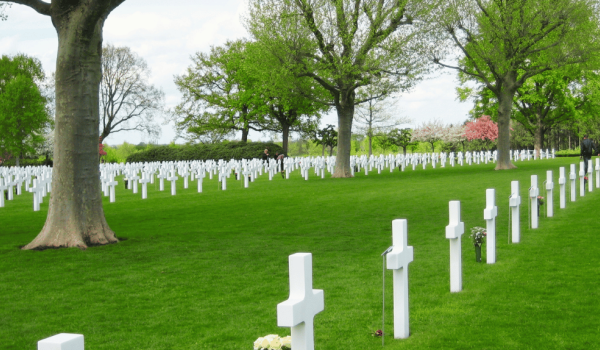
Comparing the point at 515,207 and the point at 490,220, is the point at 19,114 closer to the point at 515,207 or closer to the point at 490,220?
the point at 515,207

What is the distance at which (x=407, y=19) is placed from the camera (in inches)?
1083

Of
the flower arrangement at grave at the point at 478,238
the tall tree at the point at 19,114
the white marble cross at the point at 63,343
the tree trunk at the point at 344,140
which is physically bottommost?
the flower arrangement at grave at the point at 478,238

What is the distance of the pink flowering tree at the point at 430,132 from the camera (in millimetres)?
64088

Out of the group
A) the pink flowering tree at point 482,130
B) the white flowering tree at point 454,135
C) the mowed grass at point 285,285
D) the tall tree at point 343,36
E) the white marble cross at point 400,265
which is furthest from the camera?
the pink flowering tree at point 482,130

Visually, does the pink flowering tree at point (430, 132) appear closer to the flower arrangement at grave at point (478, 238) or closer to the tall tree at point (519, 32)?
the tall tree at point (519, 32)

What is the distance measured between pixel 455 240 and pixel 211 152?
42169mm

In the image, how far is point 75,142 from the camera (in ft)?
33.7

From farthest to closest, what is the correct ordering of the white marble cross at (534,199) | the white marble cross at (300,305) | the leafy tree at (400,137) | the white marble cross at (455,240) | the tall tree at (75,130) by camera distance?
the leafy tree at (400,137) → the white marble cross at (534,199) → the tall tree at (75,130) → the white marble cross at (455,240) → the white marble cross at (300,305)

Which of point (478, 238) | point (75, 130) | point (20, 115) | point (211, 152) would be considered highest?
point (20, 115)

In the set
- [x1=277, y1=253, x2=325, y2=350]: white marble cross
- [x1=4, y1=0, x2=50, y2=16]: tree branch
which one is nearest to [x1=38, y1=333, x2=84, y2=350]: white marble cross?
[x1=277, y1=253, x2=325, y2=350]: white marble cross

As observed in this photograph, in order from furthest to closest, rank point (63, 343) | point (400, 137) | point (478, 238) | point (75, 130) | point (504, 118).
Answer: point (400, 137) < point (504, 118) < point (75, 130) < point (478, 238) < point (63, 343)

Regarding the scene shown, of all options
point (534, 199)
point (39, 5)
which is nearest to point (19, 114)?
point (39, 5)

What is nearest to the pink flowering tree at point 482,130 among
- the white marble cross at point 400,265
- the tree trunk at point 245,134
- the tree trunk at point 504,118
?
the tree trunk at point 245,134

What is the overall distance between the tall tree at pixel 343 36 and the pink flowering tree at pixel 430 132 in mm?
37075
